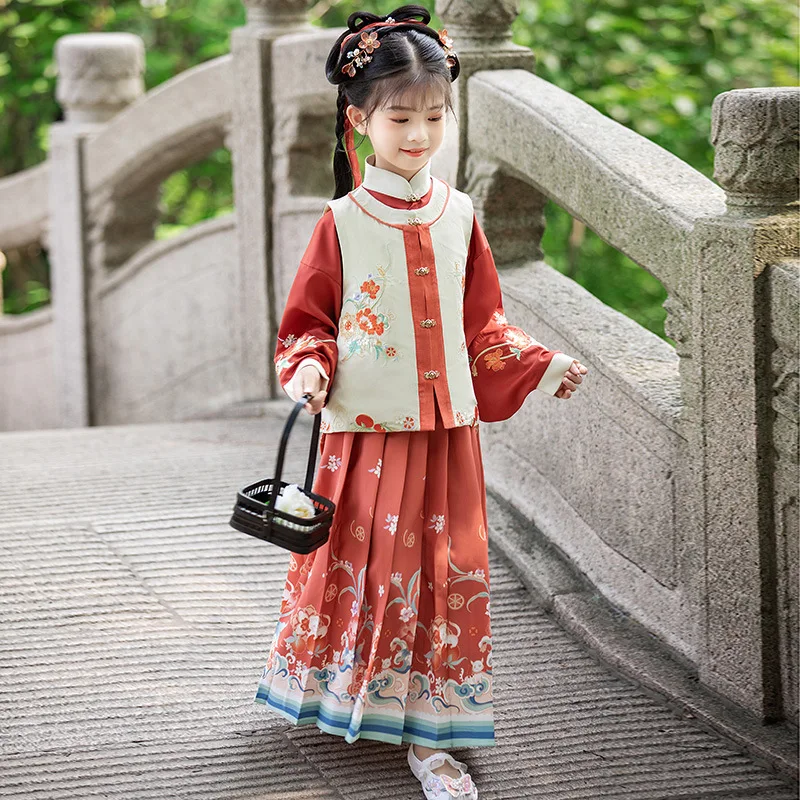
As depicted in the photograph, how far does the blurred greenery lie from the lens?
7.26 m

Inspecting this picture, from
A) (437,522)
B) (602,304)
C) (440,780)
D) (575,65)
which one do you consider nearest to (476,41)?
(602,304)

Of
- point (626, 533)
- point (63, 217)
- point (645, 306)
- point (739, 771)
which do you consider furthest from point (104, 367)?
point (739, 771)

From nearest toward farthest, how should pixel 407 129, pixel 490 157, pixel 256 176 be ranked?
pixel 407 129
pixel 490 157
pixel 256 176

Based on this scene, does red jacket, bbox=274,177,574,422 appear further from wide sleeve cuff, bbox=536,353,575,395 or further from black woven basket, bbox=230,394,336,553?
black woven basket, bbox=230,394,336,553

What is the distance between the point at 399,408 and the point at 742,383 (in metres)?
0.81

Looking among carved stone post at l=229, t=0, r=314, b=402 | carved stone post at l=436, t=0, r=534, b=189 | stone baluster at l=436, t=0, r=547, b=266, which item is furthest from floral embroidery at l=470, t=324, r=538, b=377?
carved stone post at l=229, t=0, r=314, b=402

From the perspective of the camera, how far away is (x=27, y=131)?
10.7 meters

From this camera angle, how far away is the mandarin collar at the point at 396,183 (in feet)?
9.65

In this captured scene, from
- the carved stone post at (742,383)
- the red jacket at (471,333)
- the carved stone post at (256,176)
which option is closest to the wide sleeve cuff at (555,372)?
the red jacket at (471,333)

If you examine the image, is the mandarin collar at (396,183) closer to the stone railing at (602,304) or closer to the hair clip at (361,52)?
the hair clip at (361,52)

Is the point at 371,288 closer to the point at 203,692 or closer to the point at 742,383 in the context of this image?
the point at 742,383

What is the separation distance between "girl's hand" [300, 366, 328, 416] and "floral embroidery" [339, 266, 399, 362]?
0.16 meters

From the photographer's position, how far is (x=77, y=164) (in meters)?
7.44

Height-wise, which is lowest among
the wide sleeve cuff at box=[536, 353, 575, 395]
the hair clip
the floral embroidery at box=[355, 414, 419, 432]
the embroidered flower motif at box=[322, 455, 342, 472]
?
the embroidered flower motif at box=[322, 455, 342, 472]
